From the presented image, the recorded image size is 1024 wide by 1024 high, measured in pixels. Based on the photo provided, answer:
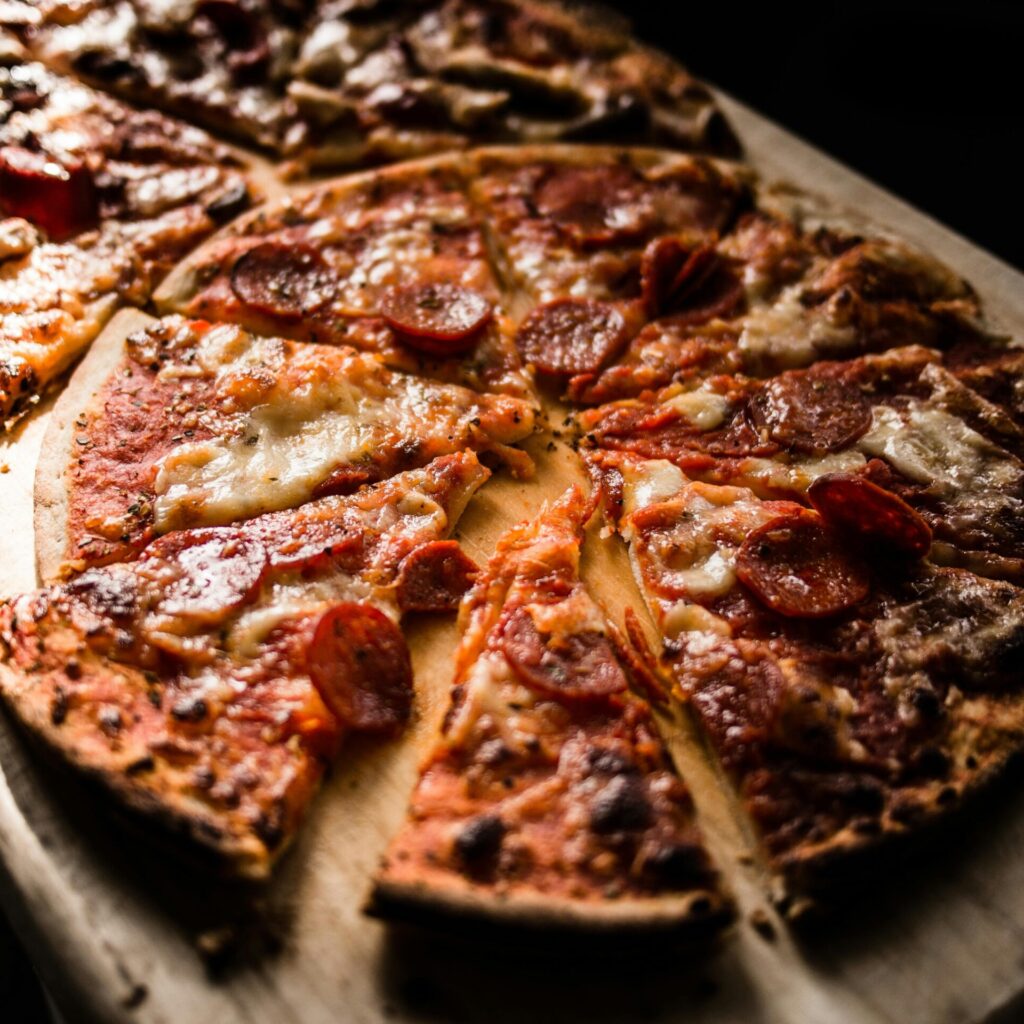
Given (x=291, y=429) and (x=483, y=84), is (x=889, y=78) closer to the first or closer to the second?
(x=483, y=84)

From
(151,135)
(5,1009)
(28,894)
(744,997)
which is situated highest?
(151,135)

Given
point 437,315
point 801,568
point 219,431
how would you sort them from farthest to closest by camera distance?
point 437,315 → point 219,431 → point 801,568

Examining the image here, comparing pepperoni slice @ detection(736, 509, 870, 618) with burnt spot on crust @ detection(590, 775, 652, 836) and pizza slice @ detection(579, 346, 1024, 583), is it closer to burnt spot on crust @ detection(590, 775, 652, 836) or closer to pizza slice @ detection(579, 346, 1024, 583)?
pizza slice @ detection(579, 346, 1024, 583)

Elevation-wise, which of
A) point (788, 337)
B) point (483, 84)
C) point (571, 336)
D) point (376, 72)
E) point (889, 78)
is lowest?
point (571, 336)

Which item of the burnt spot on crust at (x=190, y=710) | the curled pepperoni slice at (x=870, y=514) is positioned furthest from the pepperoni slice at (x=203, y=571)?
the curled pepperoni slice at (x=870, y=514)

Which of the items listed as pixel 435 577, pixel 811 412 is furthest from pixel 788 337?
pixel 435 577

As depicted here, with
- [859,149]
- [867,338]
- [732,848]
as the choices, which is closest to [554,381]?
[867,338]

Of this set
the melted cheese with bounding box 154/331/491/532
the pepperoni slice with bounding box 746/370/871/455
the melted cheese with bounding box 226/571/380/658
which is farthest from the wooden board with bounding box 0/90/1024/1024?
the pepperoni slice with bounding box 746/370/871/455

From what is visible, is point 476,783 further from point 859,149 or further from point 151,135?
point 859,149
